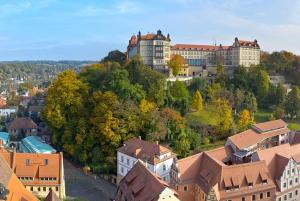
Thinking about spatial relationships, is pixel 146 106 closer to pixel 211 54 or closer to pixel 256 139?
pixel 256 139

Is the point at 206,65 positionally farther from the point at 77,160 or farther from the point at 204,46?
the point at 77,160

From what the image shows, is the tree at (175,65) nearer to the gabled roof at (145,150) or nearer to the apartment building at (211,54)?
the apartment building at (211,54)

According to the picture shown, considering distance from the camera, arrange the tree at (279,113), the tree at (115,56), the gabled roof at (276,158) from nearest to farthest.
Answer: the gabled roof at (276,158)
the tree at (279,113)
the tree at (115,56)

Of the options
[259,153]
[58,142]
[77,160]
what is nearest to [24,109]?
[58,142]

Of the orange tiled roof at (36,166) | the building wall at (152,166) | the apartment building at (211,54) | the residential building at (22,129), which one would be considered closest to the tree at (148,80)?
the building wall at (152,166)

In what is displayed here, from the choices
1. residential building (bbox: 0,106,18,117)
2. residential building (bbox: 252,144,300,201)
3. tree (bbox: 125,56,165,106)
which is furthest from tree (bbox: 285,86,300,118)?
residential building (bbox: 0,106,18,117)
